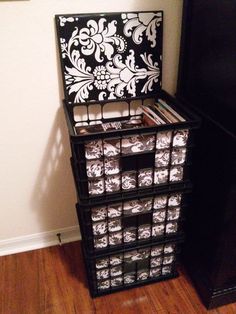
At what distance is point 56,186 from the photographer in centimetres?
129

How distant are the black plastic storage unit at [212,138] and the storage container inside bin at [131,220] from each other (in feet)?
0.37

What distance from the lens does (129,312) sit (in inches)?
44.4

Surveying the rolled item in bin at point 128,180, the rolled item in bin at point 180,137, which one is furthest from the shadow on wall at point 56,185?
the rolled item in bin at point 180,137

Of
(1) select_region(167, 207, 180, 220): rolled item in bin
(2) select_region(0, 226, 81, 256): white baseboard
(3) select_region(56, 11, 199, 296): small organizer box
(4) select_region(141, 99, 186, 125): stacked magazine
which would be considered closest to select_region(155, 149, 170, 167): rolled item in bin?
(3) select_region(56, 11, 199, 296): small organizer box

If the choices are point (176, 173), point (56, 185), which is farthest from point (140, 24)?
point (56, 185)

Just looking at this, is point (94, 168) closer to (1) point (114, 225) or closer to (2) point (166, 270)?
(1) point (114, 225)

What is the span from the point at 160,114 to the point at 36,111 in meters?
0.48

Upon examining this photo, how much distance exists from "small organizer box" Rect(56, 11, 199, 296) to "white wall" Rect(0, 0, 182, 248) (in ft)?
0.16

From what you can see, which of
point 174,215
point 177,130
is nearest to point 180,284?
point 174,215

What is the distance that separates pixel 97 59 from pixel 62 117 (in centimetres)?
27

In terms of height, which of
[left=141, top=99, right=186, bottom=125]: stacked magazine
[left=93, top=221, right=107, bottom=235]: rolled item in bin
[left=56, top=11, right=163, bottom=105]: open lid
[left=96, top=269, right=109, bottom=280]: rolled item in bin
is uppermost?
[left=56, top=11, right=163, bottom=105]: open lid

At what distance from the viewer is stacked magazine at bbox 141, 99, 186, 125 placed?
95cm

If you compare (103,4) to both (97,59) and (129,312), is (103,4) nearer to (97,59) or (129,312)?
(97,59)

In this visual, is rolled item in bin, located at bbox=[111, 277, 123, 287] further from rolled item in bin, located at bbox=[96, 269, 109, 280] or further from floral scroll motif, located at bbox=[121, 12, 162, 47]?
floral scroll motif, located at bbox=[121, 12, 162, 47]
